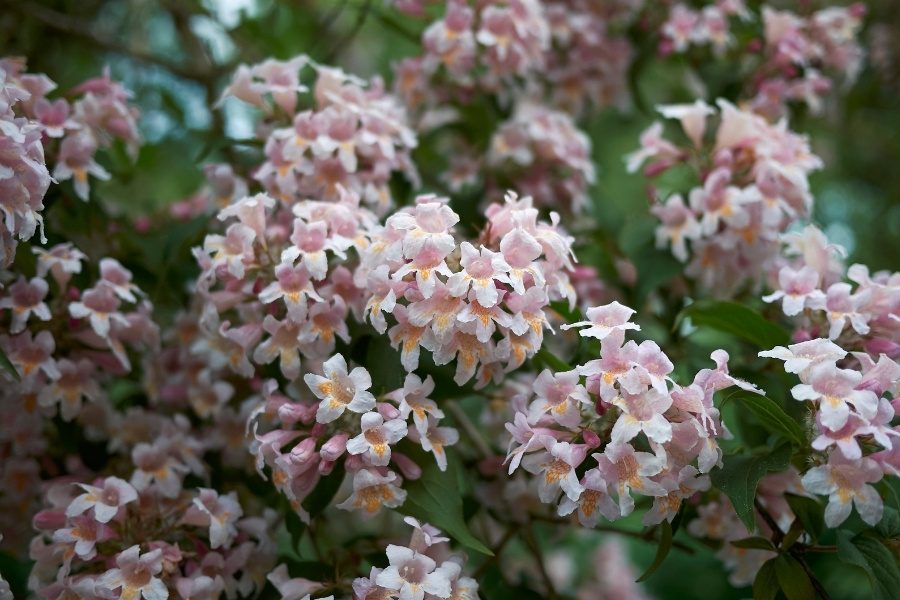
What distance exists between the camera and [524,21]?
8.14ft

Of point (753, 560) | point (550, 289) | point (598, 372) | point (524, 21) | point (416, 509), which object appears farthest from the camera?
point (524, 21)

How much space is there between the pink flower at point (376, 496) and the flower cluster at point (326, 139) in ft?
2.23

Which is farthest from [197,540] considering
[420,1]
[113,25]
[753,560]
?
[113,25]

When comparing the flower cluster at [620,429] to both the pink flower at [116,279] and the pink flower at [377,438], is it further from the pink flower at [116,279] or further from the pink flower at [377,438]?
the pink flower at [116,279]

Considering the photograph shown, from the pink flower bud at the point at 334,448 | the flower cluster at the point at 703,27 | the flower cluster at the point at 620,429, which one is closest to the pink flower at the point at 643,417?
the flower cluster at the point at 620,429

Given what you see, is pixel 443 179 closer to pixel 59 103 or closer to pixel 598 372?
pixel 59 103

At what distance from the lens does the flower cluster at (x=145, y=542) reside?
1700mm

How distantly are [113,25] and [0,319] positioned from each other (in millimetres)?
2050

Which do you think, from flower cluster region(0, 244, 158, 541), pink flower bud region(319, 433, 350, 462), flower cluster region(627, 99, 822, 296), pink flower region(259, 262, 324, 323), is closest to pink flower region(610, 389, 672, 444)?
pink flower bud region(319, 433, 350, 462)

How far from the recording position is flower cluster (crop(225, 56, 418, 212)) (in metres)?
2.04

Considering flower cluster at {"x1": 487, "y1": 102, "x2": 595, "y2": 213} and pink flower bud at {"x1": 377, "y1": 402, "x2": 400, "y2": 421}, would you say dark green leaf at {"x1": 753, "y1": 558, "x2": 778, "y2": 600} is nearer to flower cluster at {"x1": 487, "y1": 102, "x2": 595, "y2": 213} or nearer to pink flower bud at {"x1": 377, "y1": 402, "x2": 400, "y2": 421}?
pink flower bud at {"x1": 377, "y1": 402, "x2": 400, "y2": 421}

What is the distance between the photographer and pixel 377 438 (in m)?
1.63

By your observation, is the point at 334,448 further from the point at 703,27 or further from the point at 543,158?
the point at 703,27

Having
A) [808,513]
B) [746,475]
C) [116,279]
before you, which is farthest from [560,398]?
[116,279]
